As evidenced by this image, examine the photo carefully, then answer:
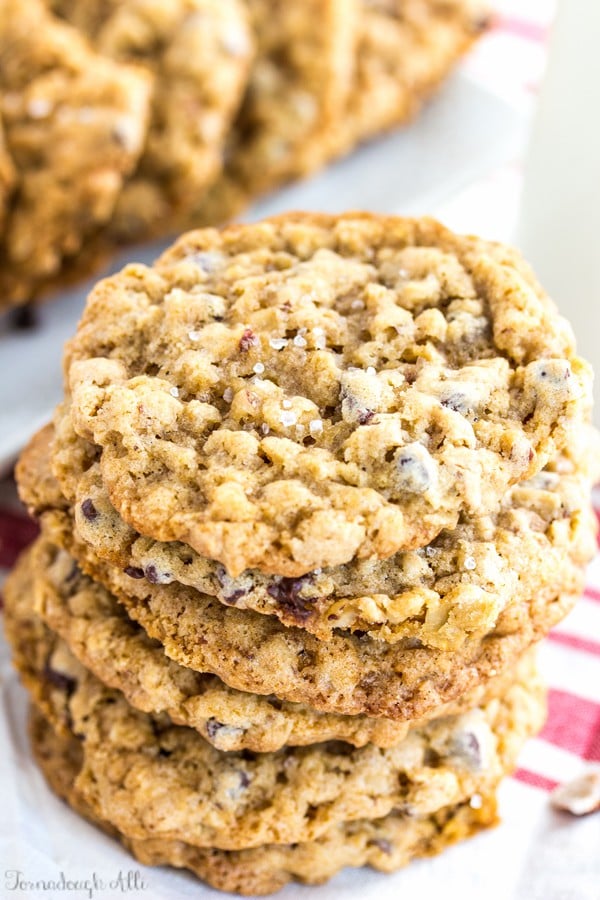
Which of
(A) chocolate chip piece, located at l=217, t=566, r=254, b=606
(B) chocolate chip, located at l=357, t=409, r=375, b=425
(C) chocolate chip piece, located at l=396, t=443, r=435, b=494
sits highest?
(B) chocolate chip, located at l=357, t=409, r=375, b=425

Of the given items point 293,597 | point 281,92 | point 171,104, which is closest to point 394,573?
point 293,597

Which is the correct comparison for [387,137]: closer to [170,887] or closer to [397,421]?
[397,421]

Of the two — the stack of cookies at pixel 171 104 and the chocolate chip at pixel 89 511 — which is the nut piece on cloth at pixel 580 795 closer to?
the chocolate chip at pixel 89 511

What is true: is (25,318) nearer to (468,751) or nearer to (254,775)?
(254,775)

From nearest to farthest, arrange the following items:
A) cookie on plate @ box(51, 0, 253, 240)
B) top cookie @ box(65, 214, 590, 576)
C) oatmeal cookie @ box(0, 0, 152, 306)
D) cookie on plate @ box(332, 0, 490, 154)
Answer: top cookie @ box(65, 214, 590, 576) → oatmeal cookie @ box(0, 0, 152, 306) → cookie on plate @ box(51, 0, 253, 240) → cookie on plate @ box(332, 0, 490, 154)

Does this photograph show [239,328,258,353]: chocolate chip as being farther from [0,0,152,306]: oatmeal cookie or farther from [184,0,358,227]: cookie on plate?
[184,0,358,227]: cookie on plate

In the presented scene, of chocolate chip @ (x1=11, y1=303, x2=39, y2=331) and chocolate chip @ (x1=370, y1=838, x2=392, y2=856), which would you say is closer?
chocolate chip @ (x1=370, y1=838, x2=392, y2=856)

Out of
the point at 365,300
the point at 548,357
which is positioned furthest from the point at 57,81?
the point at 548,357

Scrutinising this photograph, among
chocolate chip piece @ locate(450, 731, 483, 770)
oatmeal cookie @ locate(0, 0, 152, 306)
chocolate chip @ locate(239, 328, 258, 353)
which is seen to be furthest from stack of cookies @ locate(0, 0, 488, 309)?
chocolate chip piece @ locate(450, 731, 483, 770)
